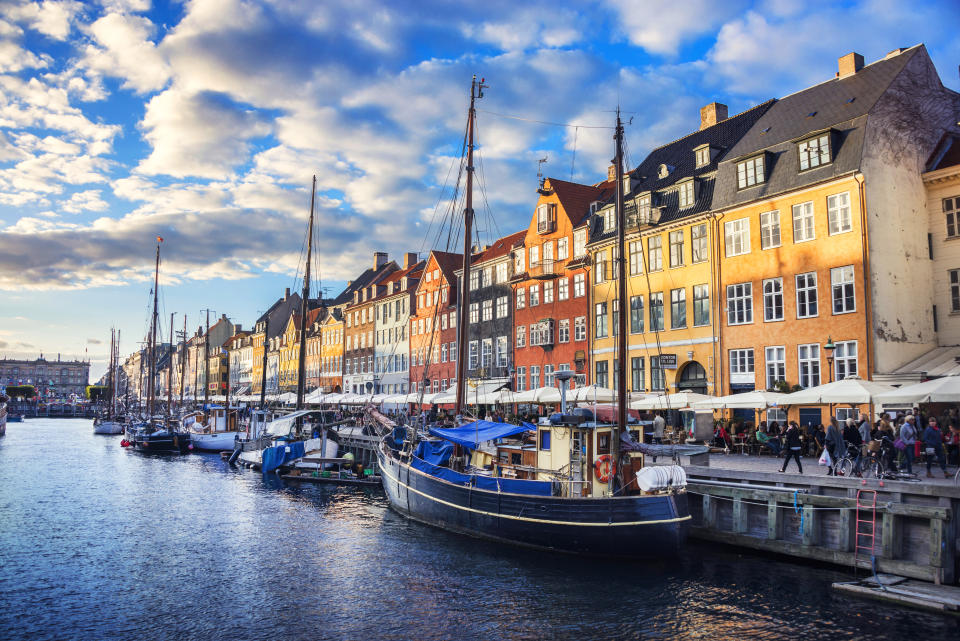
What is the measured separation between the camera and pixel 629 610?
1580cm

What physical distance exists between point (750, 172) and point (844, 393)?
54.9ft

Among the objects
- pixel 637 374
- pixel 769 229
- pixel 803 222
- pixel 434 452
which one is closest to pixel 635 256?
pixel 637 374

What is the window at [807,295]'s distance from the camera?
33062 millimetres

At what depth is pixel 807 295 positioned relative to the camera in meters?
33.3

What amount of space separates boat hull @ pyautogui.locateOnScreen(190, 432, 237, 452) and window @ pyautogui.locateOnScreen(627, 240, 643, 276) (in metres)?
38.4

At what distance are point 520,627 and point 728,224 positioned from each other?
28229 mm

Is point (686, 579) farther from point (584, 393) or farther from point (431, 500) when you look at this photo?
point (584, 393)

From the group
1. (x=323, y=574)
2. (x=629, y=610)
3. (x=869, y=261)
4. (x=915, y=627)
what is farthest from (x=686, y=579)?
(x=869, y=261)

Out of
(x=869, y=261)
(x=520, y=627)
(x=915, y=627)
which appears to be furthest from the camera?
(x=869, y=261)

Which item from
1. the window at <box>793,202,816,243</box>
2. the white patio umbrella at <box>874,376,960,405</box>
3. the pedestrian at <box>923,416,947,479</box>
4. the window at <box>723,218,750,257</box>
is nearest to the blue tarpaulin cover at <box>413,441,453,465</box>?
the white patio umbrella at <box>874,376,960,405</box>

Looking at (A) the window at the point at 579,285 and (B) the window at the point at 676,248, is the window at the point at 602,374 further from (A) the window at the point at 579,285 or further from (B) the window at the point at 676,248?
(B) the window at the point at 676,248

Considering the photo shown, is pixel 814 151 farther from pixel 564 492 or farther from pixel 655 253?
pixel 564 492

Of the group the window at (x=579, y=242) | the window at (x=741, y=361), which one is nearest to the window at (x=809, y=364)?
the window at (x=741, y=361)

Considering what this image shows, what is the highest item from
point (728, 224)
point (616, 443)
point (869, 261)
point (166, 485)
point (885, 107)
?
point (885, 107)
